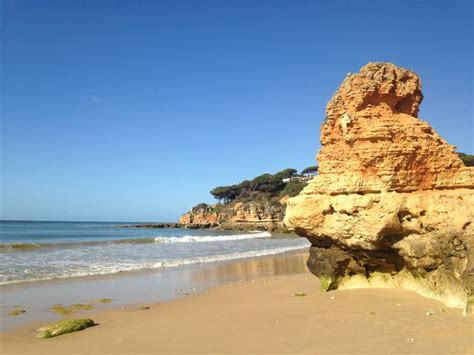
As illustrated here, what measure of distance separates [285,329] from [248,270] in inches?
455

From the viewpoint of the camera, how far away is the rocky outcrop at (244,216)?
3077 inches

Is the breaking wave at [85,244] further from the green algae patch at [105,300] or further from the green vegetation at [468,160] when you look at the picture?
the green vegetation at [468,160]

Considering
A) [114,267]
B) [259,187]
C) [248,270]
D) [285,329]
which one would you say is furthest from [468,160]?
[259,187]

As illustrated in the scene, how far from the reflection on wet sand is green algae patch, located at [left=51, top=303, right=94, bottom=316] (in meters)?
5.30

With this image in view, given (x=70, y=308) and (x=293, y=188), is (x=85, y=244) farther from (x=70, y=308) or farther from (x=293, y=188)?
(x=293, y=188)

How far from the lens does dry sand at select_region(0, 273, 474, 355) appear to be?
5.88 meters

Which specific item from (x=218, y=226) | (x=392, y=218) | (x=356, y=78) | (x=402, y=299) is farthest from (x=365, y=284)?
(x=218, y=226)

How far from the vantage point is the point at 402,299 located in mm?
8047

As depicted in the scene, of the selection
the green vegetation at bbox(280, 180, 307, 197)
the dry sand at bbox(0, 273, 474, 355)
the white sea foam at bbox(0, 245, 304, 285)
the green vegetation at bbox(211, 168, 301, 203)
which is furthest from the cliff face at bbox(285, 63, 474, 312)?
the green vegetation at bbox(211, 168, 301, 203)

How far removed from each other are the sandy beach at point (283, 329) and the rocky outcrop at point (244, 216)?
56.7 meters

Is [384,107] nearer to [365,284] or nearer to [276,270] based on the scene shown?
[365,284]

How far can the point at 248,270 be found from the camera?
728 inches

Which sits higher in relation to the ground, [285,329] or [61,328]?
[285,329]

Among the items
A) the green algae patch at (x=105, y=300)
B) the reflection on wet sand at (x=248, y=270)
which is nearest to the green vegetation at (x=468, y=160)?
the reflection on wet sand at (x=248, y=270)
